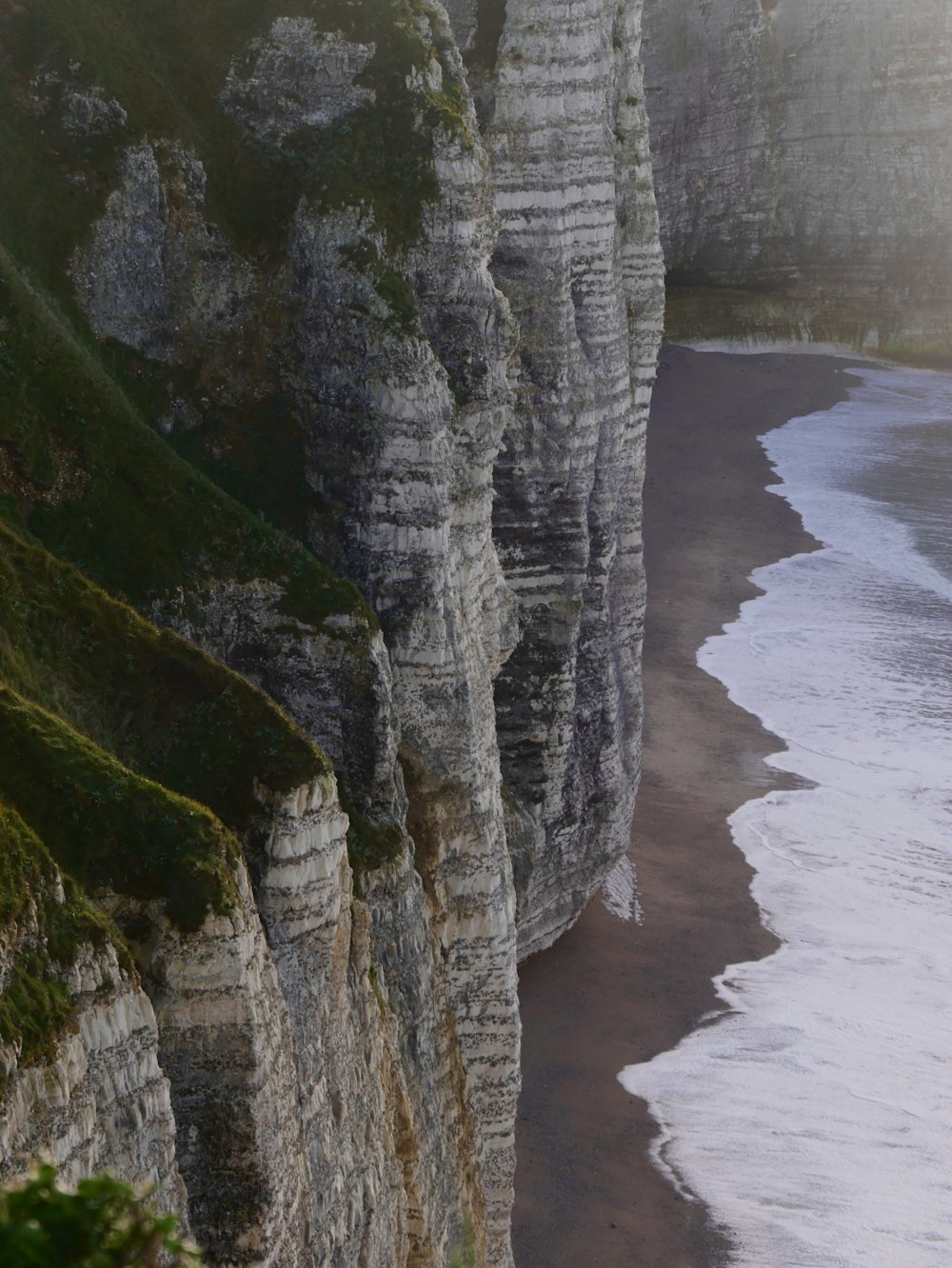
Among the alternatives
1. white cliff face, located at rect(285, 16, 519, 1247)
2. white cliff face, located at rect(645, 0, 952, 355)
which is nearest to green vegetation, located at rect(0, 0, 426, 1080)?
white cliff face, located at rect(285, 16, 519, 1247)

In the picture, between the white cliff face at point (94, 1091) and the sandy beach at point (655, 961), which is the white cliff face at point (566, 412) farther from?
the white cliff face at point (94, 1091)

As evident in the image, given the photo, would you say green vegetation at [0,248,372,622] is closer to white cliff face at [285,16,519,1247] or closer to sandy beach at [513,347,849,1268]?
white cliff face at [285,16,519,1247]

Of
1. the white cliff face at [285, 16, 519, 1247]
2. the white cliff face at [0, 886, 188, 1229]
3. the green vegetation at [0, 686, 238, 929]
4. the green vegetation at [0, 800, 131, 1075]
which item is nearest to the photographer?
the white cliff face at [0, 886, 188, 1229]

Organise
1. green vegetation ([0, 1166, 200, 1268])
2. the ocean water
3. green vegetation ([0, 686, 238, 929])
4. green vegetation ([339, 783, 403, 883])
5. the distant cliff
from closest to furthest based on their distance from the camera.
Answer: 1. green vegetation ([0, 1166, 200, 1268])
2. green vegetation ([0, 686, 238, 929])
3. the distant cliff
4. green vegetation ([339, 783, 403, 883])
5. the ocean water

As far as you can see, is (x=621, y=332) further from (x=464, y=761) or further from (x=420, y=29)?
(x=464, y=761)

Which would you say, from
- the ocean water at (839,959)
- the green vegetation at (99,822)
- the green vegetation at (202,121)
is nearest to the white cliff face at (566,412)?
the ocean water at (839,959)

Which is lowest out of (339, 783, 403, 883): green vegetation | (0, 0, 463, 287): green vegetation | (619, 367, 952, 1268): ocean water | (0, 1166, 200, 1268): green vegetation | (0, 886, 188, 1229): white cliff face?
(619, 367, 952, 1268): ocean water
